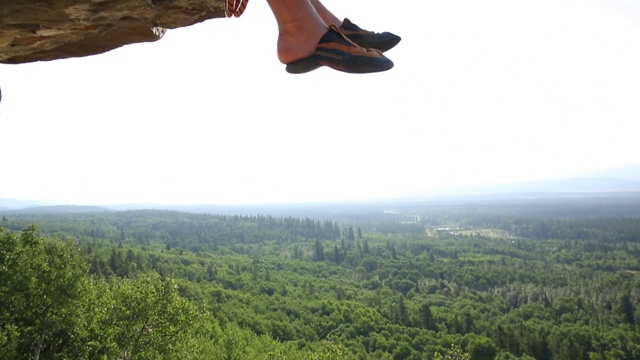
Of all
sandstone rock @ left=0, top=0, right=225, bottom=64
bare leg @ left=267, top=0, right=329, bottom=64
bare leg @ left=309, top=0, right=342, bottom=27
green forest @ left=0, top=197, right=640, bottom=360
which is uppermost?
sandstone rock @ left=0, top=0, right=225, bottom=64

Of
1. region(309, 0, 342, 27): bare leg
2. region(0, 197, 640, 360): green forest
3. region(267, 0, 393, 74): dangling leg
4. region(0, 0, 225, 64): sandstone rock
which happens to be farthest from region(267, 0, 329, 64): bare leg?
region(0, 197, 640, 360): green forest

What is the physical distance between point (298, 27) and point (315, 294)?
85.7m

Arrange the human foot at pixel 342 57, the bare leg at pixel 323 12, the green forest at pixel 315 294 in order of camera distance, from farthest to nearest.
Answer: the green forest at pixel 315 294 < the bare leg at pixel 323 12 < the human foot at pixel 342 57

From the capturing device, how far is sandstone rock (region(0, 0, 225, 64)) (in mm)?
2486

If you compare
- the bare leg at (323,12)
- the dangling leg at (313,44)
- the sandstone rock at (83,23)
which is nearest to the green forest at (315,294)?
the sandstone rock at (83,23)

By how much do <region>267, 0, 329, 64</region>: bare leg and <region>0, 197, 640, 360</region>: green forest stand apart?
18.1 meters

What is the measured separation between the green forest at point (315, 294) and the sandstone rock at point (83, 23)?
1617 cm

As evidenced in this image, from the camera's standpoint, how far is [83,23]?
2.71 metres

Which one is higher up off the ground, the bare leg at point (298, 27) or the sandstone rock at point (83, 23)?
the sandstone rock at point (83, 23)

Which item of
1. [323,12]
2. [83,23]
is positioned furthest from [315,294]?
[323,12]

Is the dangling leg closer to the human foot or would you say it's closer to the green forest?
the human foot

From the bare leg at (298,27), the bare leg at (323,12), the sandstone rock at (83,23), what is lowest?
the bare leg at (298,27)

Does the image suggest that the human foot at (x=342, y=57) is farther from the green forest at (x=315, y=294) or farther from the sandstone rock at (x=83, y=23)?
the green forest at (x=315, y=294)

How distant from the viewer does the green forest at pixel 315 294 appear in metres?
16.3
